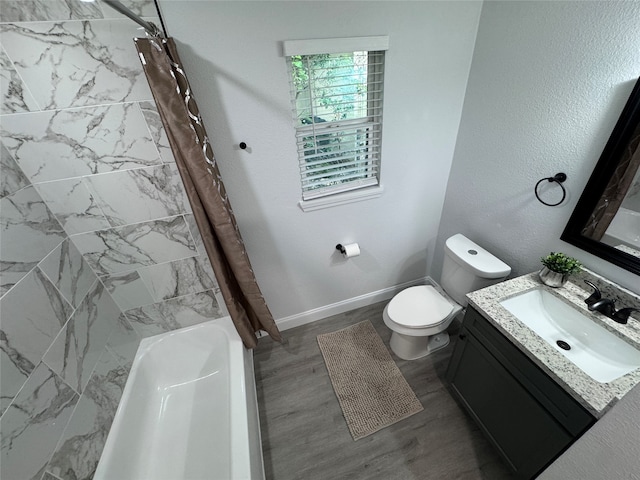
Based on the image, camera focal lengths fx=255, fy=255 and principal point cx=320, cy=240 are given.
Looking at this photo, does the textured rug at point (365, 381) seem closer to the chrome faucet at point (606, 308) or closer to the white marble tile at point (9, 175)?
the chrome faucet at point (606, 308)

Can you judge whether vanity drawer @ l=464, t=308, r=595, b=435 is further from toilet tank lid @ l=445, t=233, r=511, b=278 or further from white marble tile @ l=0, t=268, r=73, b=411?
white marble tile @ l=0, t=268, r=73, b=411

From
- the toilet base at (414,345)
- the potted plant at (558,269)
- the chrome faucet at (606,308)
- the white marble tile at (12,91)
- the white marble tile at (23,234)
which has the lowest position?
the toilet base at (414,345)

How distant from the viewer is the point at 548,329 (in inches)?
45.6

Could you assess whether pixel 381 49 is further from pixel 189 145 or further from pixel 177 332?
pixel 177 332

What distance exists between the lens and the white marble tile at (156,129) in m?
1.11

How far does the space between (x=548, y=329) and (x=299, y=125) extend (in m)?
1.56

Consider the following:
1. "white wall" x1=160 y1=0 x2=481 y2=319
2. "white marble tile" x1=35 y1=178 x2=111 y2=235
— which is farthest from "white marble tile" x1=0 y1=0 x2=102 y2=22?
"white marble tile" x1=35 y1=178 x2=111 y2=235

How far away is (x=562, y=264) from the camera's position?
1.16m

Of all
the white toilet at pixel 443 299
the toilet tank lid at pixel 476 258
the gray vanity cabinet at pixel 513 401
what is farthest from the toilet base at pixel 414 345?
the toilet tank lid at pixel 476 258

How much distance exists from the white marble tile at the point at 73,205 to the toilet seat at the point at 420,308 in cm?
167

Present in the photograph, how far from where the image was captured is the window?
1248 millimetres

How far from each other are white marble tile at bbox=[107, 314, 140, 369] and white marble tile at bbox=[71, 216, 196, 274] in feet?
1.09

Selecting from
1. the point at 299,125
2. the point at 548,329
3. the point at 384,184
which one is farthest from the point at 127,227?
the point at 548,329

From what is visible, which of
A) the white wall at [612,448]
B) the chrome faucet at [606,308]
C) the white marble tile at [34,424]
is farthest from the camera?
the chrome faucet at [606,308]
